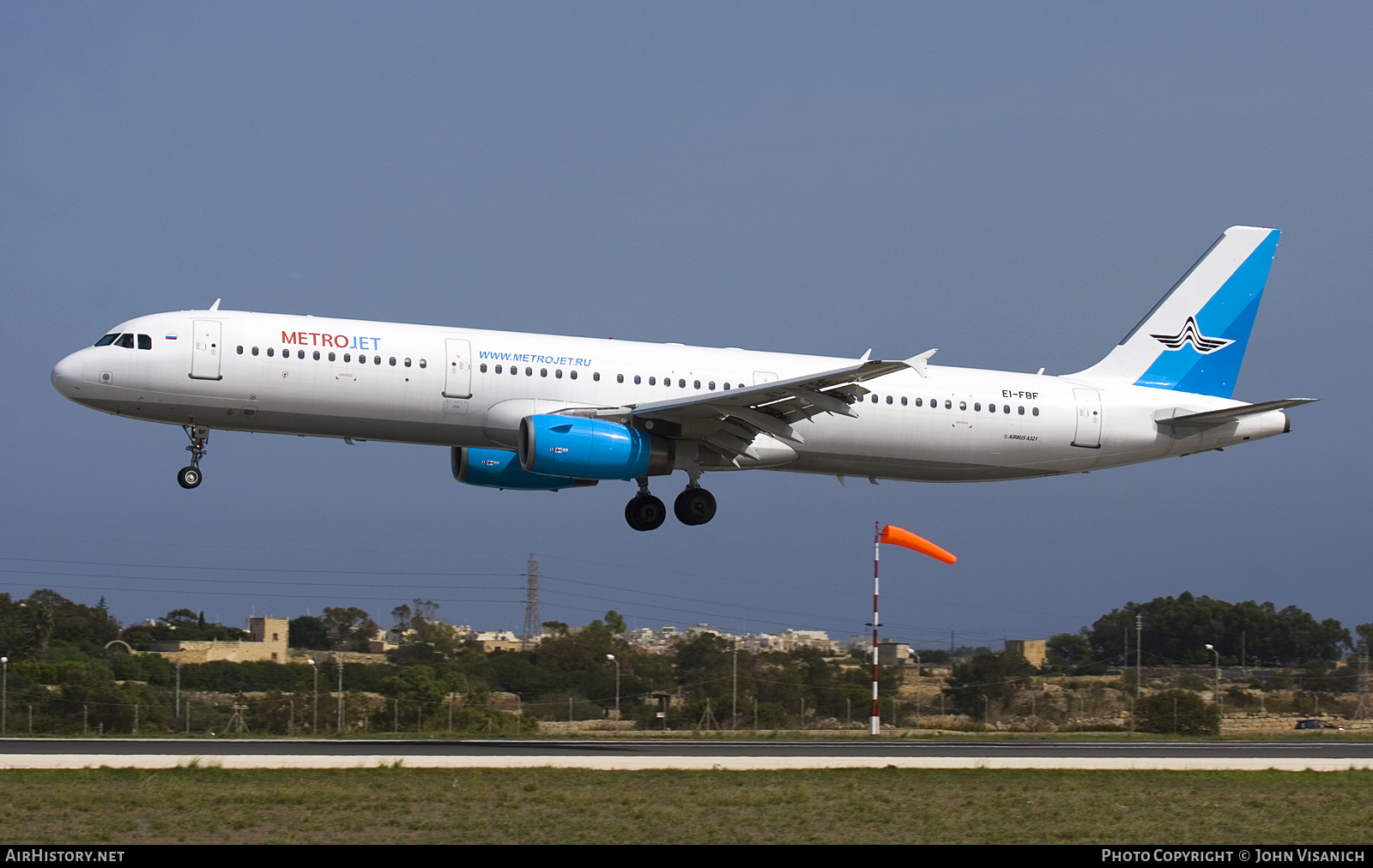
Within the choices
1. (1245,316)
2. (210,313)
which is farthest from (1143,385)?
(210,313)

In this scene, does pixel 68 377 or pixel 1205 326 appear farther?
pixel 1205 326

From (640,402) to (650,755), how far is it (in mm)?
9012

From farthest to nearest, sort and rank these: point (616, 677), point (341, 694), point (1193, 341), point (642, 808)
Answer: point (616, 677), point (341, 694), point (1193, 341), point (642, 808)

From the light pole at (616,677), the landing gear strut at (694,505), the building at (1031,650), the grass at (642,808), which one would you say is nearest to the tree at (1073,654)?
the building at (1031,650)

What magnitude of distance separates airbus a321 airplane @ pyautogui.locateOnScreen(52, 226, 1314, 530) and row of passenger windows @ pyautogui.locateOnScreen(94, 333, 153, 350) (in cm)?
5

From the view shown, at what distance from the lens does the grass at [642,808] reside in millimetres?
18984

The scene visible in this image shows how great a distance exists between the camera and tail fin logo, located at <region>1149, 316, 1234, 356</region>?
131 ft

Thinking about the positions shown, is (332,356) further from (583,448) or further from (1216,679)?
(1216,679)

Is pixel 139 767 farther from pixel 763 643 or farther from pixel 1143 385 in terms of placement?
pixel 763 643

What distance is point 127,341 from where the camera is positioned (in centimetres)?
3216

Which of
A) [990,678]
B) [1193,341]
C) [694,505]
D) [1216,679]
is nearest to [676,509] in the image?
[694,505]

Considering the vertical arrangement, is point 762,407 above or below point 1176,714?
above

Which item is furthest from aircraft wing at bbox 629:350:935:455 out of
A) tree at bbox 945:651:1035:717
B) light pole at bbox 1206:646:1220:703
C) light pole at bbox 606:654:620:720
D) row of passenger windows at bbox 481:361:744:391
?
light pole at bbox 1206:646:1220:703
